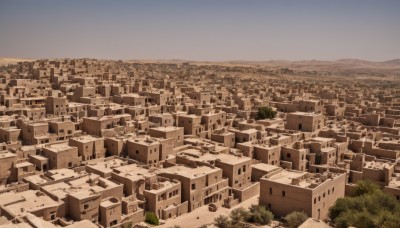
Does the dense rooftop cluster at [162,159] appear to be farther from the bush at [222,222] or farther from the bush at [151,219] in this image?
the bush at [222,222]

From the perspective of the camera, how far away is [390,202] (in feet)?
95.6

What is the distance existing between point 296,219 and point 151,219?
9929mm

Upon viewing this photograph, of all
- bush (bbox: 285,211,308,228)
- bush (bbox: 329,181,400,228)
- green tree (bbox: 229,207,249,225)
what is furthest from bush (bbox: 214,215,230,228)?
bush (bbox: 329,181,400,228)

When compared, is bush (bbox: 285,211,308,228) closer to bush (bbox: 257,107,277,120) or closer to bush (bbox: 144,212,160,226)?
bush (bbox: 144,212,160,226)

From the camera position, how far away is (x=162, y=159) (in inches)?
1526

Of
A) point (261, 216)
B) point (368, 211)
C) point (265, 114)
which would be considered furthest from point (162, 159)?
point (265, 114)

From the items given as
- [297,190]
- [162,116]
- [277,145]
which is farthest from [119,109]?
[297,190]

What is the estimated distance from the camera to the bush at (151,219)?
2944 centimetres

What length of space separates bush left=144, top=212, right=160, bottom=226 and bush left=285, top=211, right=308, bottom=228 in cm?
897

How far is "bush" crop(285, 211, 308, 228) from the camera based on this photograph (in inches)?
1072

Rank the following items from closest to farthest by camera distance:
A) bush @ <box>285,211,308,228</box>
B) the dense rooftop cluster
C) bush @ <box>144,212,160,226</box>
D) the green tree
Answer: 1. bush @ <box>285,211,308,228</box>
2. the green tree
3. the dense rooftop cluster
4. bush @ <box>144,212,160,226</box>

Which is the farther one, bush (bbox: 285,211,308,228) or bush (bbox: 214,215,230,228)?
bush (bbox: 214,215,230,228)

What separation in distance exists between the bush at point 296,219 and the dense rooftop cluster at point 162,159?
1.72 meters

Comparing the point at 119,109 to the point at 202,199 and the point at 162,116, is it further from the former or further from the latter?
the point at 202,199
